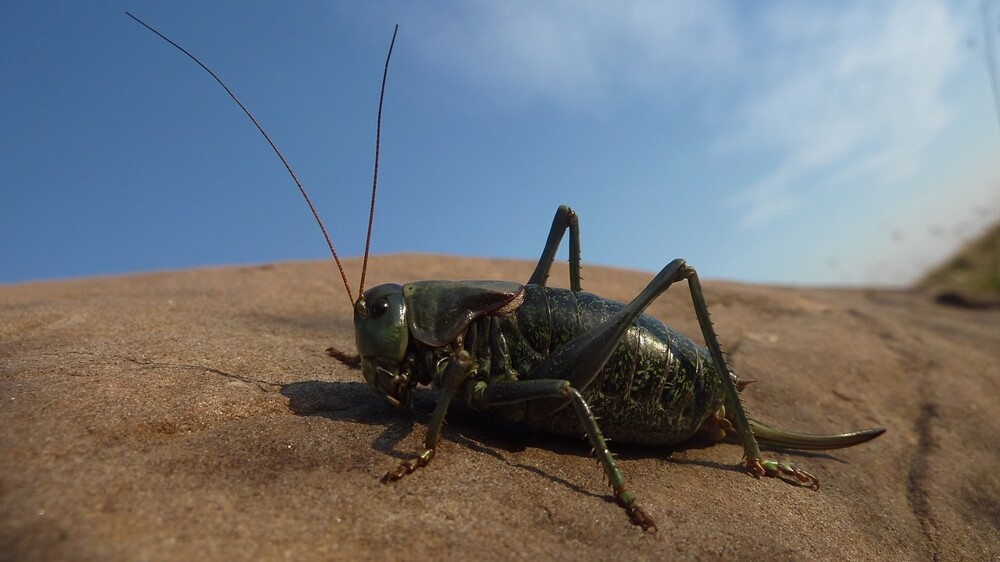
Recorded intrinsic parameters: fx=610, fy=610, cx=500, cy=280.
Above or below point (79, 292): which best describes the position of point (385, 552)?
below

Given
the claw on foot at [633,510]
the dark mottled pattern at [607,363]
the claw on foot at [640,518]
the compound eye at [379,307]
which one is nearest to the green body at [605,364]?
the dark mottled pattern at [607,363]

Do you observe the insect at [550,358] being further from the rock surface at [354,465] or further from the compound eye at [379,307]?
the rock surface at [354,465]

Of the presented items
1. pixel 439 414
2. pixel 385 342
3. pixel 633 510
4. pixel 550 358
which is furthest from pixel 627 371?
pixel 385 342

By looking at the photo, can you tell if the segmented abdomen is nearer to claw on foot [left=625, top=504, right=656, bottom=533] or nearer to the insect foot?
the insect foot

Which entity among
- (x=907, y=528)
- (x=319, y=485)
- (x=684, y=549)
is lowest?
(x=907, y=528)

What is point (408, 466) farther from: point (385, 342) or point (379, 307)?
point (379, 307)

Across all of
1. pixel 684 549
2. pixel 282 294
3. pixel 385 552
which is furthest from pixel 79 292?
pixel 684 549

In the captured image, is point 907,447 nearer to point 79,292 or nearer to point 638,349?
point 638,349
